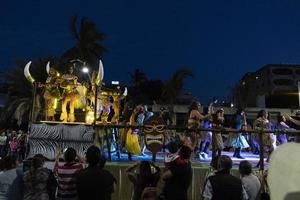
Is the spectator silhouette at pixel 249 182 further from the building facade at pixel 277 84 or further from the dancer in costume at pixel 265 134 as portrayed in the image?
the building facade at pixel 277 84

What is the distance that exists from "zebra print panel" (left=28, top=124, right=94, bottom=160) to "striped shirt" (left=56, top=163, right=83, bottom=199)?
5717mm

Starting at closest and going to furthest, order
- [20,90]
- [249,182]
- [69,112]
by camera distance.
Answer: [249,182]
[69,112]
[20,90]

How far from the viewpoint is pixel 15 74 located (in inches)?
1296

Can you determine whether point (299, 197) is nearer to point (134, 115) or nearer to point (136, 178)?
point (136, 178)

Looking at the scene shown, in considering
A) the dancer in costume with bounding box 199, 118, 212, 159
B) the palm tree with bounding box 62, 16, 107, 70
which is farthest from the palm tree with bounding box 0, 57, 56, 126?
the dancer in costume with bounding box 199, 118, 212, 159

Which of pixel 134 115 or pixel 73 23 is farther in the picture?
pixel 73 23

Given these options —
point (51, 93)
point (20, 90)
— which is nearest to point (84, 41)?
point (20, 90)

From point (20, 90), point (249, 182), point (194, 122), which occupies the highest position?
point (20, 90)

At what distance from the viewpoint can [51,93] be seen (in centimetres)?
1257

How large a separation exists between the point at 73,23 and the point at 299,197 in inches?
1404

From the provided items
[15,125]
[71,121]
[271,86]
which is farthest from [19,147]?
Answer: [271,86]

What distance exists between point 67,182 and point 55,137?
639cm

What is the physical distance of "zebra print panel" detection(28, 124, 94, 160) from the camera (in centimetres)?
1131

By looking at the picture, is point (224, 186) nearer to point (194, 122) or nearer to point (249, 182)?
point (249, 182)
